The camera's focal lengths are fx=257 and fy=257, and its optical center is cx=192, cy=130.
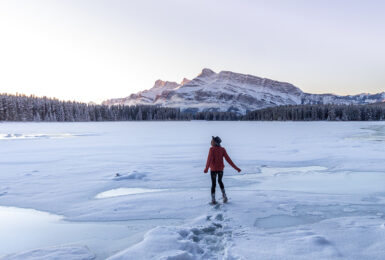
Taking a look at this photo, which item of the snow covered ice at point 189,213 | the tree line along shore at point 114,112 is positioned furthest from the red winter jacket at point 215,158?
the tree line along shore at point 114,112

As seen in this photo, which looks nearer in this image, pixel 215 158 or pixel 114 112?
pixel 215 158

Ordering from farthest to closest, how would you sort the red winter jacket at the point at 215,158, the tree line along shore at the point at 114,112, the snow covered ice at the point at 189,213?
the tree line along shore at the point at 114,112 < the red winter jacket at the point at 215,158 < the snow covered ice at the point at 189,213

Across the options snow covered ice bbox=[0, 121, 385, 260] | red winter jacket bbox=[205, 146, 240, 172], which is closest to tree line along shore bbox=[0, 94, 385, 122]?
snow covered ice bbox=[0, 121, 385, 260]

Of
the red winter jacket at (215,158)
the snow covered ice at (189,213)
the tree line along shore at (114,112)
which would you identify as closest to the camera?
the snow covered ice at (189,213)

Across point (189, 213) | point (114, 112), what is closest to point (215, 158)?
point (189, 213)

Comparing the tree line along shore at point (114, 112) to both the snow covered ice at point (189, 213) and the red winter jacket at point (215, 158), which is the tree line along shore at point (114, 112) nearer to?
the snow covered ice at point (189, 213)

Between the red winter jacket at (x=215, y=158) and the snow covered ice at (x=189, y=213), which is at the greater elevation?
the red winter jacket at (x=215, y=158)

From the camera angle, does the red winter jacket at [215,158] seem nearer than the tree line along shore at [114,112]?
Yes

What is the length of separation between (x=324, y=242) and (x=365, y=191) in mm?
4925

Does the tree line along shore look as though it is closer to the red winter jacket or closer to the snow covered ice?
the snow covered ice

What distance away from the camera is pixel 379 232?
5.45m

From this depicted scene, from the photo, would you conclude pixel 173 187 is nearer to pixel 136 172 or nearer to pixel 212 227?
pixel 136 172

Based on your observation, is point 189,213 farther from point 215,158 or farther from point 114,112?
point 114,112

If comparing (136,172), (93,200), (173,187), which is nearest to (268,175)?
(173,187)
